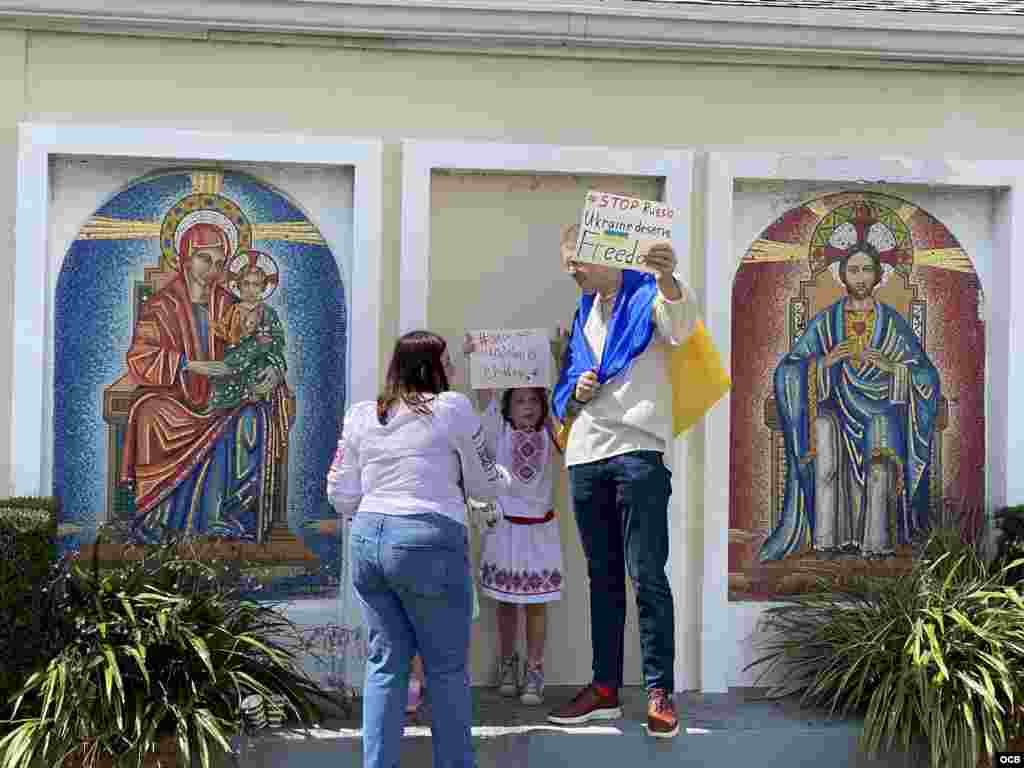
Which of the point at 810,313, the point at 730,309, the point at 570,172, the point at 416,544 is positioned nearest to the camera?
the point at 416,544

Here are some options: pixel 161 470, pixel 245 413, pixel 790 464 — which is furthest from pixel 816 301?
pixel 161 470

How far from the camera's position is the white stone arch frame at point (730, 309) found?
22.3ft

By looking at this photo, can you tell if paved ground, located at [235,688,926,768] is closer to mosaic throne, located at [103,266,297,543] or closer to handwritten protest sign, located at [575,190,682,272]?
mosaic throne, located at [103,266,297,543]

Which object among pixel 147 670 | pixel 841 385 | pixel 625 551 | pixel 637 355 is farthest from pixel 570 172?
pixel 147 670

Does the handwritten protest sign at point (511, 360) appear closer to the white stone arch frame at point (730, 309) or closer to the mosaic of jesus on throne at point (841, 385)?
the white stone arch frame at point (730, 309)

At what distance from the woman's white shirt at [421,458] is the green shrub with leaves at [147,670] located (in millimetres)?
981

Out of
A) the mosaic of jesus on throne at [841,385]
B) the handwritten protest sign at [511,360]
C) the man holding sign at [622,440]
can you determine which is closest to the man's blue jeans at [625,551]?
the man holding sign at [622,440]

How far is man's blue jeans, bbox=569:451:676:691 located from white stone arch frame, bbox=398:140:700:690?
0.75 meters

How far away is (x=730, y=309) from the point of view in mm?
6836

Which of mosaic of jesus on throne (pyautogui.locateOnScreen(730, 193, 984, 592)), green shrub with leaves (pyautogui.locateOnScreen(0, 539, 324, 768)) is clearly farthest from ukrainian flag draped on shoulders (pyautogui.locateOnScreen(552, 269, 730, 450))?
green shrub with leaves (pyautogui.locateOnScreen(0, 539, 324, 768))

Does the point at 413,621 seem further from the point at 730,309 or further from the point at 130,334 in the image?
the point at 730,309

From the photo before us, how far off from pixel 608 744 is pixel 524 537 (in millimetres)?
999

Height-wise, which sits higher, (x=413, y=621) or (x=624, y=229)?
(x=624, y=229)

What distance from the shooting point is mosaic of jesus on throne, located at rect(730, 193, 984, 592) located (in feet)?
22.8
